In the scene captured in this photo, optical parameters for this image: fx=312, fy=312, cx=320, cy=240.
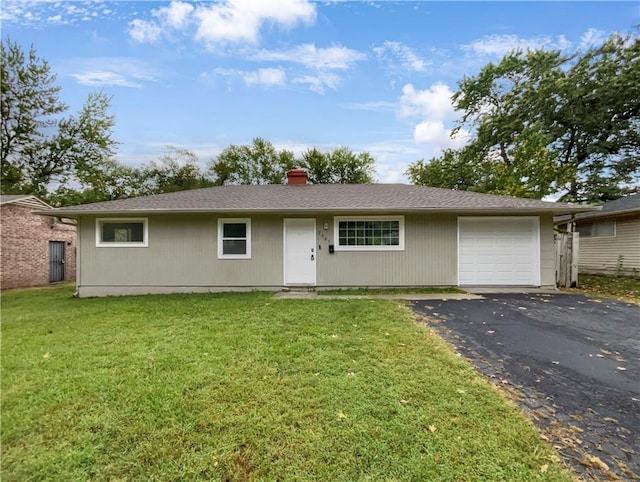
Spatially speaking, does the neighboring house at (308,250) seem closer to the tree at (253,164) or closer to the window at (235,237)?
the window at (235,237)

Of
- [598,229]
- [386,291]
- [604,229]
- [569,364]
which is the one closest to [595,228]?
[598,229]

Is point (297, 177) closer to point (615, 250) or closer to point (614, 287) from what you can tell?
point (614, 287)

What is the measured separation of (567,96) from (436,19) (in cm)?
1341

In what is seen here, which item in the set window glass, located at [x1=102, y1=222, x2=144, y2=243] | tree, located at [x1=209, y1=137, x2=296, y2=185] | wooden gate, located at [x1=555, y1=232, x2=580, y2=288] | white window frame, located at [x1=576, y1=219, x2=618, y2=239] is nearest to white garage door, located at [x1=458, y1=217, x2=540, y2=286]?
wooden gate, located at [x1=555, y1=232, x2=580, y2=288]

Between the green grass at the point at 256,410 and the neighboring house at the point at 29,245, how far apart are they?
9.92 m

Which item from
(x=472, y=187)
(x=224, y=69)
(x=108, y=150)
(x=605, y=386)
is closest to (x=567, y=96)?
(x=472, y=187)

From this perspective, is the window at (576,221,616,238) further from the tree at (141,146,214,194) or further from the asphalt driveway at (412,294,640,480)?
the tree at (141,146,214,194)

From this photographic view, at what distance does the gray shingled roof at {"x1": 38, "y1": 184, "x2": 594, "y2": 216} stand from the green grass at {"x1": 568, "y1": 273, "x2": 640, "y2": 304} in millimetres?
2252

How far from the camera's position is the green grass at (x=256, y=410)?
1.88m

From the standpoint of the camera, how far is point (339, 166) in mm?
27734

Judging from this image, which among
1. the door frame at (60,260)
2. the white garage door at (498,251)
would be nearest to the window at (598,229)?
the white garage door at (498,251)

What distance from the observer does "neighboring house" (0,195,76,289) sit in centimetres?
1136

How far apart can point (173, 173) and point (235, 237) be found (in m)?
21.4

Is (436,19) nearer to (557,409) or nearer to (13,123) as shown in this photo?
(557,409)
